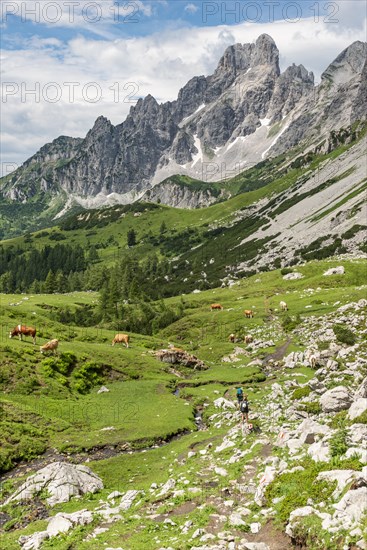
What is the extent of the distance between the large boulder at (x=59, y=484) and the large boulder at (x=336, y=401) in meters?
15.1

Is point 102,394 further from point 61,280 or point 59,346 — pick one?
point 61,280

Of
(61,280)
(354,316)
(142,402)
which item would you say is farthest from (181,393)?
(61,280)

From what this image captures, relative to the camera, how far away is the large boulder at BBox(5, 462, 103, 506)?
25.6 metres

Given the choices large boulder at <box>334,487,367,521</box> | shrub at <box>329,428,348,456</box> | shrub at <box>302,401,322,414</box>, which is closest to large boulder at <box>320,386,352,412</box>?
shrub at <box>302,401,322,414</box>

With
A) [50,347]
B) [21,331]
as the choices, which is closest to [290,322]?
[50,347]

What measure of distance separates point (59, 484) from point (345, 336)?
145ft

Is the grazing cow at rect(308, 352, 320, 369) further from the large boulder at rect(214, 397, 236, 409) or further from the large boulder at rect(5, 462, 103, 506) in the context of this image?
the large boulder at rect(5, 462, 103, 506)

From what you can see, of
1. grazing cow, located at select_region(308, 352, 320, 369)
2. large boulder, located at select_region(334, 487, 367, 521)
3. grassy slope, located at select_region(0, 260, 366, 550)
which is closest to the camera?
large boulder, located at select_region(334, 487, 367, 521)

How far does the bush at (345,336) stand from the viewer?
58.6 m

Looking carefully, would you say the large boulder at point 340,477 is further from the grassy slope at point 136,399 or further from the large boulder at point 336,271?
the large boulder at point 336,271

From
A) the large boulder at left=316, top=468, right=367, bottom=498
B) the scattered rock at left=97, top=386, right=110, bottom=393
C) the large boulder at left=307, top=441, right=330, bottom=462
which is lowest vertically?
the scattered rock at left=97, top=386, right=110, bottom=393

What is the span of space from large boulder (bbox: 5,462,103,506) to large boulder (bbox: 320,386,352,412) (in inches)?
593

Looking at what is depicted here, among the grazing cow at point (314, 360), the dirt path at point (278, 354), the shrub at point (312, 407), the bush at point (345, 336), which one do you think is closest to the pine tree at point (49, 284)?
the dirt path at point (278, 354)

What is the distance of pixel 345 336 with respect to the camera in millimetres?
59438
